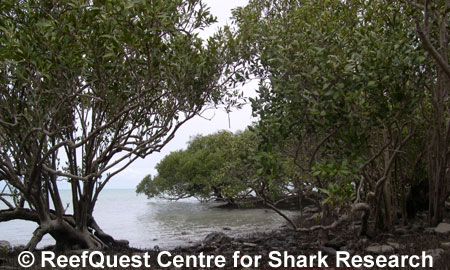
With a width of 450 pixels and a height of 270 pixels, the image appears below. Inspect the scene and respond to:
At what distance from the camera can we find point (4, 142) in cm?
1010

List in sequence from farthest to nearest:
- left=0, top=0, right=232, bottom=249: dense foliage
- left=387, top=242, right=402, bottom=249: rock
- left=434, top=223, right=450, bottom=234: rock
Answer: left=434, top=223, right=450, bottom=234: rock
left=387, top=242, right=402, bottom=249: rock
left=0, top=0, right=232, bottom=249: dense foliage

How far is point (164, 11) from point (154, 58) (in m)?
0.96

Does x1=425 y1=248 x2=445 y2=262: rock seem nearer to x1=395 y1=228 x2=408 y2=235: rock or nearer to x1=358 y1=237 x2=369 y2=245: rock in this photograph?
x1=358 y1=237 x2=369 y2=245: rock

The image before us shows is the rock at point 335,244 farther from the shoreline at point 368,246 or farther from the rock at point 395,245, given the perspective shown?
the rock at point 395,245

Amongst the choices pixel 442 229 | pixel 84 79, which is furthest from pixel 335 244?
pixel 84 79

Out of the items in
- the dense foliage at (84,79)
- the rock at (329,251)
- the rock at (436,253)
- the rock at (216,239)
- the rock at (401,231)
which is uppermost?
the dense foliage at (84,79)

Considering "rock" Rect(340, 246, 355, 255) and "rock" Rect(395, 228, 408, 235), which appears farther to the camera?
"rock" Rect(395, 228, 408, 235)

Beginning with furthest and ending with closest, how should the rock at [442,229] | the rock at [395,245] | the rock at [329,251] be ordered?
the rock at [442,229] → the rock at [329,251] → the rock at [395,245]

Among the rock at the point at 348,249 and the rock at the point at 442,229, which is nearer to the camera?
the rock at the point at 348,249

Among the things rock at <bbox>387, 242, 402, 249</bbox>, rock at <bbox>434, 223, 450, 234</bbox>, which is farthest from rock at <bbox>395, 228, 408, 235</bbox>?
rock at <bbox>387, 242, 402, 249</bbox>

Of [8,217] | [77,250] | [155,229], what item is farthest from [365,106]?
[155,229]

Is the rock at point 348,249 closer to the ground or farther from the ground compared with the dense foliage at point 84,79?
closer to the ground

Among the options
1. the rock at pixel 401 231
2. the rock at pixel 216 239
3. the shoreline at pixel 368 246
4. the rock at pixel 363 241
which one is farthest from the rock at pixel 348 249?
the rock at pixel 216 239

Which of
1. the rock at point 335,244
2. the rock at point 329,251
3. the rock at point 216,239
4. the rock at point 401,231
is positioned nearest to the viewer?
the rock at point 329,251
